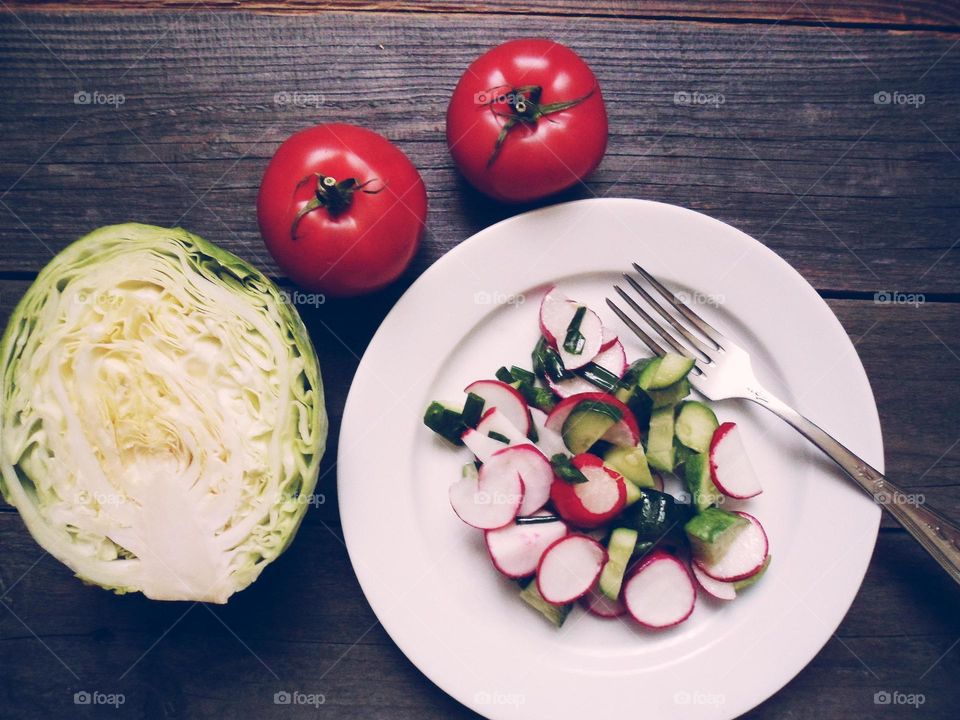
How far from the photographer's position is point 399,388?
1.65 meters

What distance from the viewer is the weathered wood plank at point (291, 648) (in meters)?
1.74

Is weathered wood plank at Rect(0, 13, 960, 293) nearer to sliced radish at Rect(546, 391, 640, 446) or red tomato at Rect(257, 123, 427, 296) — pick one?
red tomato at Rect(257, 123, 427, 296)

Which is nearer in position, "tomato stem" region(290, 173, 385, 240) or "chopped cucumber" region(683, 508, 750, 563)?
"tomato stem" region(290, 173, 385, 240)

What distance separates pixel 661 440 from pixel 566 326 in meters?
0.35

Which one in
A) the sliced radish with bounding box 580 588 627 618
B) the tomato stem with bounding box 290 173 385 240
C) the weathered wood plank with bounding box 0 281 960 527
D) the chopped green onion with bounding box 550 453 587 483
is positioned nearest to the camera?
the tomato stem with bounding box 290 173 385 240

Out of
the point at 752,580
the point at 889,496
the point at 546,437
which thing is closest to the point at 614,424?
the point at 546,437

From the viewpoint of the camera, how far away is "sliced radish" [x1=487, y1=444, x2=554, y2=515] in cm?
157

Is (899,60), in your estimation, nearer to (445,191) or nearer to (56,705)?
(445,191)

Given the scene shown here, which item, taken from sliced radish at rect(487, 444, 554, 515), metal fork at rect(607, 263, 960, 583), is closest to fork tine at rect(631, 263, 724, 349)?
metal fork at rect(607, 263, 960, 583)

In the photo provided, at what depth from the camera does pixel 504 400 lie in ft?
5.36

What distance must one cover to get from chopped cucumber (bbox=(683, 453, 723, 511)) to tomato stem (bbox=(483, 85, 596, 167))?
82 centimetres

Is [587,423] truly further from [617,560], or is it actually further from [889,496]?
[889,496]

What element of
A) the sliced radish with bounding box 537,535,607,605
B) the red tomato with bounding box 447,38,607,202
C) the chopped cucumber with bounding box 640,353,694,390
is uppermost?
the red tomato with bounding box 447,38,607,202

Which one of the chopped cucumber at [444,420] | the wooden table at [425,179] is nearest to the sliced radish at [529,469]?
the chopped cucumber at [444,420]
